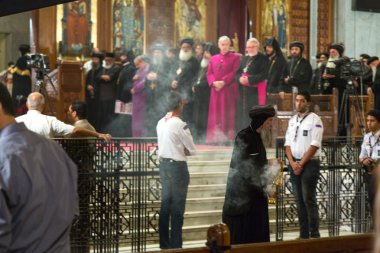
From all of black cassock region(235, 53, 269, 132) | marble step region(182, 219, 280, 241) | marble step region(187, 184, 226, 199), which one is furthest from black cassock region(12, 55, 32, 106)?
marble step region(182, 219, 280, 241)

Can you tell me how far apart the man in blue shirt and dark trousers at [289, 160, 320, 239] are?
6569 millimetres

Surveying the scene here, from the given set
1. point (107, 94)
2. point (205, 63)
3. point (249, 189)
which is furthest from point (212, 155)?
point (249, 189)

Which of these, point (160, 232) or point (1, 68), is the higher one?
point (1, 68)

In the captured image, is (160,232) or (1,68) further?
(1,68)

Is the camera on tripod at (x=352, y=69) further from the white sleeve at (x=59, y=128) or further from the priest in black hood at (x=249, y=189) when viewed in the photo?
the white sleeve at (x=59, y=128)

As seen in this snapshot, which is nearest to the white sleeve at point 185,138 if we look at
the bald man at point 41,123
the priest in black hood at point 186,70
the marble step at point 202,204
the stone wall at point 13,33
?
the bald man at point 41,123

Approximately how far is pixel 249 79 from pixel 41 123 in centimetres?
557

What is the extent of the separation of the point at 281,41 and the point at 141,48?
3.50m

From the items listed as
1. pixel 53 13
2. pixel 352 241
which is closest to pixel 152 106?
pixel 53 13

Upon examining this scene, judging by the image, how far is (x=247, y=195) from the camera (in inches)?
321

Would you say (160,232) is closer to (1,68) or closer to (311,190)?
(311,190)

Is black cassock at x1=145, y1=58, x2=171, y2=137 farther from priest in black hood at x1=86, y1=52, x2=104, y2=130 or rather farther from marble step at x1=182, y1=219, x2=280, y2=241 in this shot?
marble step at x1=182, y1=219, x2=280, y2=241

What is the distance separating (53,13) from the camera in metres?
19.1

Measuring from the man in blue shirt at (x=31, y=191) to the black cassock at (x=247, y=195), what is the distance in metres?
4.56
